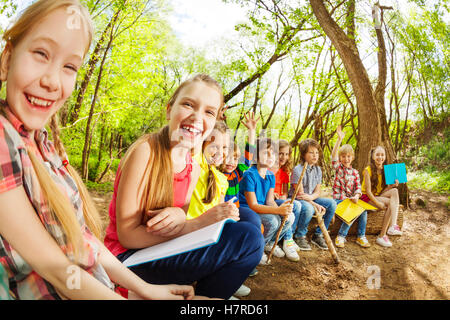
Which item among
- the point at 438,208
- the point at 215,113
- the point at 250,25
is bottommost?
the point at 438,208

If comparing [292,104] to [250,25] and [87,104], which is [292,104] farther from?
[87,104]

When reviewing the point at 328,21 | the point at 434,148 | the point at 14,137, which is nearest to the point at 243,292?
the point at 14,137

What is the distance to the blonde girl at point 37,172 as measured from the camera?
1.81ft

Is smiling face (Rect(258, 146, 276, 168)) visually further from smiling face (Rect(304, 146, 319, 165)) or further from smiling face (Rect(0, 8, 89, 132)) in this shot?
smiling face (Rect(0, 8, 89, 132))

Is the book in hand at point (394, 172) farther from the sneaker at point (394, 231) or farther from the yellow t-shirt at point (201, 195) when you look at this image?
the yellow t-shirt at point (201, 195)

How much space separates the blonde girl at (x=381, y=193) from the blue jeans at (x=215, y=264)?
283 centimetres

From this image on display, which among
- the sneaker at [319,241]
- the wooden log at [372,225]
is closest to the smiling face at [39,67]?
the sneaker at [319,241]

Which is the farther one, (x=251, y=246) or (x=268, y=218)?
(x=268, y=218)

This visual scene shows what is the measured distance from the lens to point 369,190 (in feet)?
11.4

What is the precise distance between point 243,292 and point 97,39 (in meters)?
4.76

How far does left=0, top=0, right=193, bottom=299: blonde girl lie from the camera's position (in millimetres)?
553

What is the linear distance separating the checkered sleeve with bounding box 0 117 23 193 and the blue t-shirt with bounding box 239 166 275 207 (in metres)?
2.10

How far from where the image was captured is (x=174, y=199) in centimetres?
118

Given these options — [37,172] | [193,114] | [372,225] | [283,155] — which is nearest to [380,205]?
[372,225]
